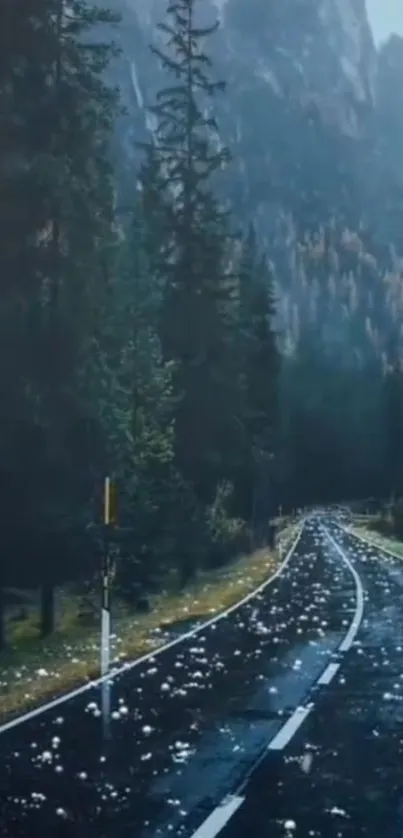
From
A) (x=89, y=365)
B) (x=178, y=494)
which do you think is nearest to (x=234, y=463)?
(x=178, y=494)

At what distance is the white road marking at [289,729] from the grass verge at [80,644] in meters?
2.79

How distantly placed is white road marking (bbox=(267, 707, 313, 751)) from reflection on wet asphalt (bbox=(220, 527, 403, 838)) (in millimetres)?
96

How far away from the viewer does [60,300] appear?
23391mm

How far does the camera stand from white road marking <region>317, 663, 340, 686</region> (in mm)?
16391

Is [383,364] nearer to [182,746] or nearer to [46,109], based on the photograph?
[46,109]

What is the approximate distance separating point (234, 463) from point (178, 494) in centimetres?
1126

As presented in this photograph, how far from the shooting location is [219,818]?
8750 mm

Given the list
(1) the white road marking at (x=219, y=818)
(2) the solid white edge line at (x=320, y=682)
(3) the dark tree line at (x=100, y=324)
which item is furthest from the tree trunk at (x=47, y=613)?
(1) the white road marking at (x=219, y=818)

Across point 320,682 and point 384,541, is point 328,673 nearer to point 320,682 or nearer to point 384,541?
point 320,682

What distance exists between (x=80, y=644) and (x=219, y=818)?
1413 centimetres

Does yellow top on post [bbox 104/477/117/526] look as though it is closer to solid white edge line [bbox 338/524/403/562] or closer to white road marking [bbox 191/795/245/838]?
white road marking [bbox 191/795/245/838]

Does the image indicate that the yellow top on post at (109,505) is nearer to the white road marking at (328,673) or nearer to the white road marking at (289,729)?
the white road marking at (328,673)

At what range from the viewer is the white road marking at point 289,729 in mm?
11672

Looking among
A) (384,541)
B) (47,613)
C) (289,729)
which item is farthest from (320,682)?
(384,541)
